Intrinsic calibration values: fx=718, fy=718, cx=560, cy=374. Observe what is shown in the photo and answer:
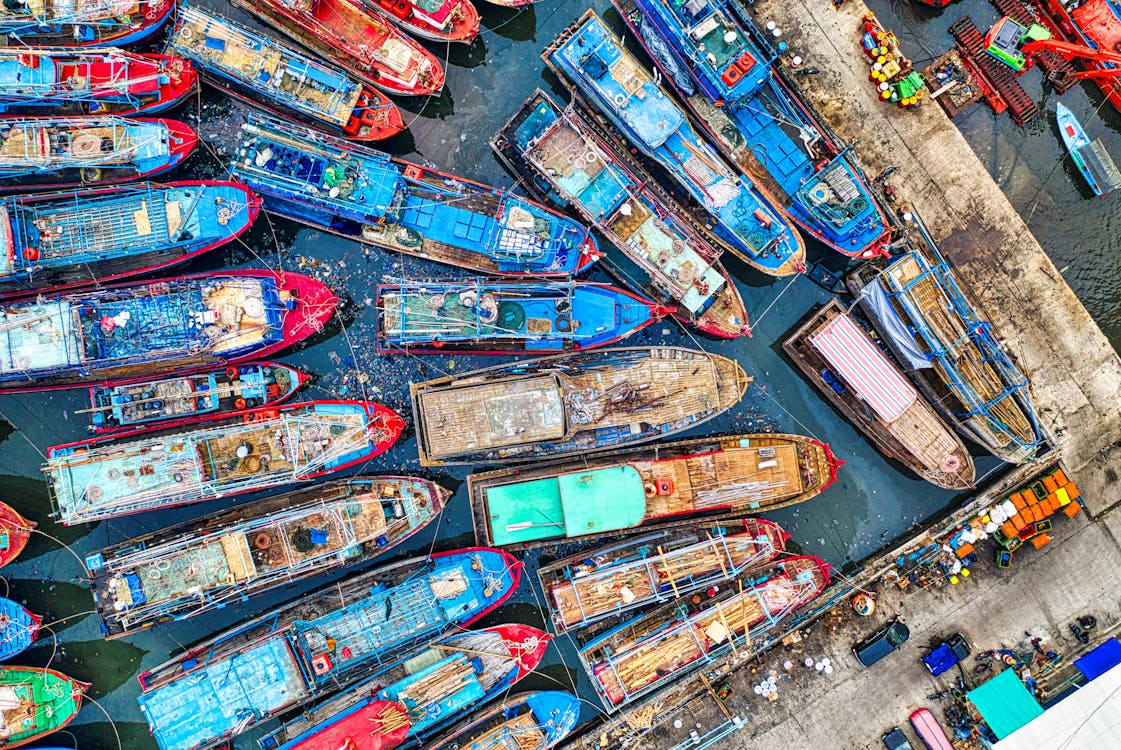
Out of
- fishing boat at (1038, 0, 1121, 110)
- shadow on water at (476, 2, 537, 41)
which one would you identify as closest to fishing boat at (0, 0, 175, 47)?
shadow on water at (476, 2, 537, 41)

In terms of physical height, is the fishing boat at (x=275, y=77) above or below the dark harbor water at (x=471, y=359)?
above

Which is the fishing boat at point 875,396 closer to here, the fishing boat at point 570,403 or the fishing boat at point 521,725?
the fishing boat at point 570,403

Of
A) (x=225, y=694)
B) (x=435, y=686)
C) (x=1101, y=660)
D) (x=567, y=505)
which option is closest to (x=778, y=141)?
(x=567, y=505)

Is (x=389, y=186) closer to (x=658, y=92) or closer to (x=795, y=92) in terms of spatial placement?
(x=658, y=92)

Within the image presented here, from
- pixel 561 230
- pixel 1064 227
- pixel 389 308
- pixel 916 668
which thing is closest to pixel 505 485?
pixel 389 308

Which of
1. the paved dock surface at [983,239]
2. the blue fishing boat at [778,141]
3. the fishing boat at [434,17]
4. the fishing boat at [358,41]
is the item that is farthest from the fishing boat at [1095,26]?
the fishing boat at [358,41]

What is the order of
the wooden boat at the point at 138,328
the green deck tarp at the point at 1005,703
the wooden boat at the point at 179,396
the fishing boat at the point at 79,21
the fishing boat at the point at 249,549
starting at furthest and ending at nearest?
the green deck tarp at the point at 1005,703, the wooden boat at the point at 179,396, the fishing boat at the point at 79,21, the fishing boat at the point at 249,549, the wooden boat at the point at 138,328

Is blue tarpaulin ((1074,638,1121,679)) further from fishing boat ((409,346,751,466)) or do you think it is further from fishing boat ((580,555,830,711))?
fishing boat ((409,346,751,466))
